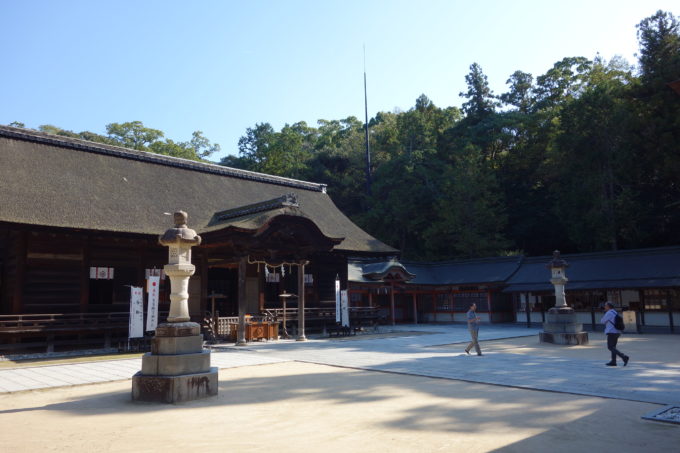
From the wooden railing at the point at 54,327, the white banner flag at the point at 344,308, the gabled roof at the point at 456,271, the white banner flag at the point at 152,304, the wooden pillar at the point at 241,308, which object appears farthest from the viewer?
the gabled roof at the point at 456,271

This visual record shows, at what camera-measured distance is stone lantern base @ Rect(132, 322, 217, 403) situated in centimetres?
771

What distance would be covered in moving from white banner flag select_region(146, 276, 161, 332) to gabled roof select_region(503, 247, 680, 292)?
62.4 feet

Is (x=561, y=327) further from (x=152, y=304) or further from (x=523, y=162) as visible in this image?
(x=523, y=162)

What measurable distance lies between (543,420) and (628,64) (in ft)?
155

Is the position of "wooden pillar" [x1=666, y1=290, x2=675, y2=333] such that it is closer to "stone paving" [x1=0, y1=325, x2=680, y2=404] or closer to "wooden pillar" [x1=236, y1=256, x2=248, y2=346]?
"stone paving" [x1=0, y1=325, x2=680, y2=404]

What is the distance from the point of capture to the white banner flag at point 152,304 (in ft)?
52.0

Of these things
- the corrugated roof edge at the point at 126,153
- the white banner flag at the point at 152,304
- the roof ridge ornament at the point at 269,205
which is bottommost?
the white banner flag at the point at 152,304

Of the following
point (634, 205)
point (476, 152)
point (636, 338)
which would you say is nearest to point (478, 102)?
point (476, 152)

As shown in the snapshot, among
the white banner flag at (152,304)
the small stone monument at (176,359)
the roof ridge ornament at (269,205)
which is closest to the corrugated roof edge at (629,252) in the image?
the roof ridge ornament at (269,205)

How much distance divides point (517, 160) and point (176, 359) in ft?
132

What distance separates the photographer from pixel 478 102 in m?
49.2

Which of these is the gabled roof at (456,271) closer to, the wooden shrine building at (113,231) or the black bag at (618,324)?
the wooden shrine building at (113,231)

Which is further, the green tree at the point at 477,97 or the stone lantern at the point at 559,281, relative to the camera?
the green tree at the point at 477,97

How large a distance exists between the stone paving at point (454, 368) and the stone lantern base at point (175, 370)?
2.77 metres
